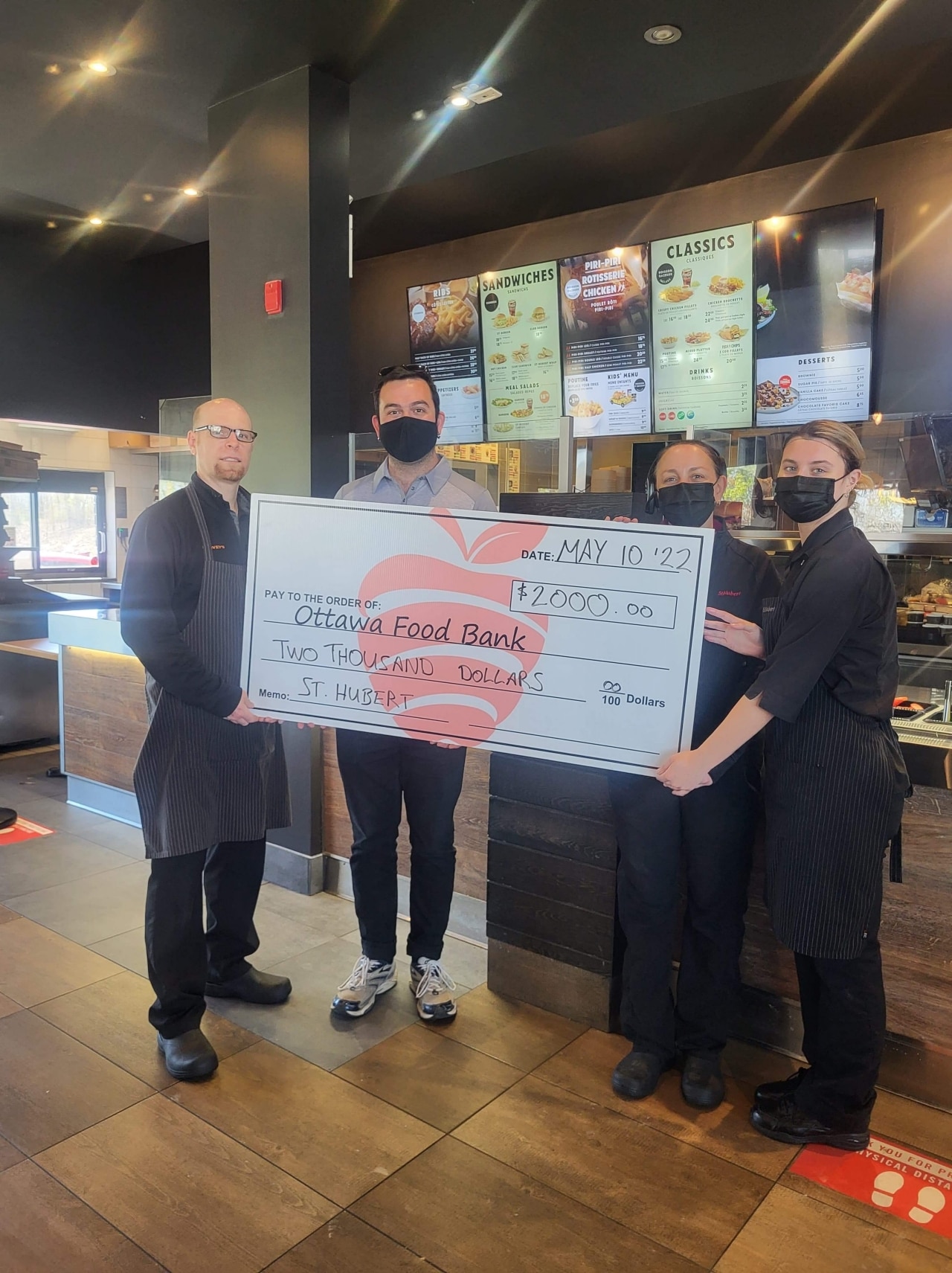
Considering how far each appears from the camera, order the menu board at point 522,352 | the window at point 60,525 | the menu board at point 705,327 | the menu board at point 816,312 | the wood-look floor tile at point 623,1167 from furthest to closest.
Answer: the window at point 60,525, the menu board at point 522,352, the menu board at point 705,327, the menu board at point 816,312, the wood-look floor tile at point 623,1167

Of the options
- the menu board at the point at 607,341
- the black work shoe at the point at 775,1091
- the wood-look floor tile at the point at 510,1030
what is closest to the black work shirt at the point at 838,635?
the black work shoe at the point at 775,1091

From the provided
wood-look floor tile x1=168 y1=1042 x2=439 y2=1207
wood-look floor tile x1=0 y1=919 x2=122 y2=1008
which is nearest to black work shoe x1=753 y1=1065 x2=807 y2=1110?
wood-look floor tile x1=168 y1=1042 x2=439 y2=1207

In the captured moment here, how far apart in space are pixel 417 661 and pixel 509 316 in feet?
11.2

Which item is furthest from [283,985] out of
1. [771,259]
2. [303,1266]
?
[771,259]

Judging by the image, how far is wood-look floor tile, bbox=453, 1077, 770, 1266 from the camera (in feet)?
5.95

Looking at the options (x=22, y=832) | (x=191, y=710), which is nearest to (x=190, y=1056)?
(x=191, y=710)

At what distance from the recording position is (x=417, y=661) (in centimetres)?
221

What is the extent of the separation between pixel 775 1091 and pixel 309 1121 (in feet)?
3.75

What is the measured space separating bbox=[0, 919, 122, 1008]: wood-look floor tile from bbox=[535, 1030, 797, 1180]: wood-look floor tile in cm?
152

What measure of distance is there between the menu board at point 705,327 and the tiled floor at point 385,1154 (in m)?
3.02

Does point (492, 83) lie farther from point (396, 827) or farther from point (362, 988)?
point (362, 988)

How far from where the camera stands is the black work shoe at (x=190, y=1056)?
2.27 metres

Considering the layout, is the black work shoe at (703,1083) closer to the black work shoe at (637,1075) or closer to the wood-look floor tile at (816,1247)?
the black work shoe at (637,1075)

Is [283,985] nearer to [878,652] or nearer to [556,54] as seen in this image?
[878,652]
